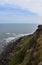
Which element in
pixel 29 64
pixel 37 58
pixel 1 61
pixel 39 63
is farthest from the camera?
pixel 1 61

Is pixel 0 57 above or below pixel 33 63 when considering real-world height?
below

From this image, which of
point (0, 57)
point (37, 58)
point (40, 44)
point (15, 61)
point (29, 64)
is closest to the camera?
point (37, 58)

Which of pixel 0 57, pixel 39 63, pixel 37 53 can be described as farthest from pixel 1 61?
pixel 39 63

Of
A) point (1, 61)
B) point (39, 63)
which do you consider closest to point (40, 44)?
point (39, 63)

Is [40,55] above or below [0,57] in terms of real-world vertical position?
above

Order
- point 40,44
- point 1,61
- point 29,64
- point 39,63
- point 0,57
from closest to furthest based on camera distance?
1. point 39,63
2. point 29,64
3. point 40,44
4. point 1,61
5. point 0,57

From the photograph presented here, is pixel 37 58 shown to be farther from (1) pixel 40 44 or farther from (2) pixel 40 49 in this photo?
(1) pixel 40 44

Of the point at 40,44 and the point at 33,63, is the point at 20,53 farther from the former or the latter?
the point at 33,63

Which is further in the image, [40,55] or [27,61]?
[27,61]

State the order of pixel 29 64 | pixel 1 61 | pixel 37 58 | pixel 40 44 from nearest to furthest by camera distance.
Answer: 1. pixel 37 58
2. pixel 29 64
3. pixel 40 44
4. pixel 1 61
